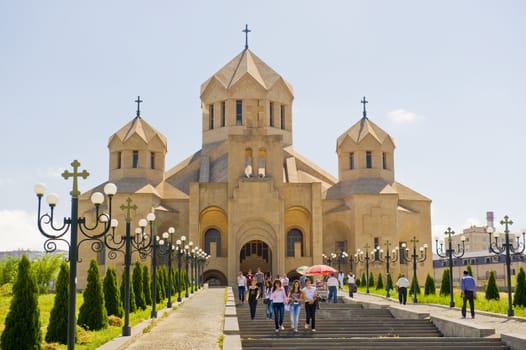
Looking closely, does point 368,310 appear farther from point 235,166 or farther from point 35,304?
point 235,166

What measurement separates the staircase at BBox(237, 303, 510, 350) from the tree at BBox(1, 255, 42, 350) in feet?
12.0

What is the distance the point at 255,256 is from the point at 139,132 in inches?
472

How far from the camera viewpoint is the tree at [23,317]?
1020 centimetres

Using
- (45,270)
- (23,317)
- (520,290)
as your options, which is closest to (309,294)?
(23,317)

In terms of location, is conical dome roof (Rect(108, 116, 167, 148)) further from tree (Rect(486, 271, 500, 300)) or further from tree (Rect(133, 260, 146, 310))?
tree (Rect(486, 271, 500, 300))

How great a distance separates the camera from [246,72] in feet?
161

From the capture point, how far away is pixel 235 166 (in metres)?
43.0

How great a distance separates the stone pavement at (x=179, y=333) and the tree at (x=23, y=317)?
1.22m

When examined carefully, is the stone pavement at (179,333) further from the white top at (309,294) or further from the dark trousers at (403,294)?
the dark trousers at (403,294)

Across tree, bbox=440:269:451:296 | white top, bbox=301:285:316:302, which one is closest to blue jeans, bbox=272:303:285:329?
white top, bbox=301:285:316:302

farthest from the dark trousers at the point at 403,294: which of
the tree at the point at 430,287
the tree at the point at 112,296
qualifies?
the tree at the point at 112,296

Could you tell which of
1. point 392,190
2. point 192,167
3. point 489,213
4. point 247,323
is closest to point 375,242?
point 392,190

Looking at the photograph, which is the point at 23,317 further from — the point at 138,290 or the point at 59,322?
the point at 138,290

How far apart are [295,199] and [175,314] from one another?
85.4 ft
